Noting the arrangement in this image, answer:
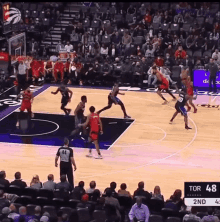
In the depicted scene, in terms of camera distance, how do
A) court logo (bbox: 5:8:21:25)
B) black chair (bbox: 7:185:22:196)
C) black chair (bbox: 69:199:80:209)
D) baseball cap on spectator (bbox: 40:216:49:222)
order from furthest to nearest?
1. court logo (bbox: 5:8:21:25)
2. black chair (bbox: 7:185:22:196)
3. black chair (bbox: 69:199:80:209)
4. baseball cap on spectator (bbox: 40:216:49:222)

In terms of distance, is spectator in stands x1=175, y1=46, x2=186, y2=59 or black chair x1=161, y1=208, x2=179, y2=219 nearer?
black chair x1=161, y1=208, x2=179, y2=219

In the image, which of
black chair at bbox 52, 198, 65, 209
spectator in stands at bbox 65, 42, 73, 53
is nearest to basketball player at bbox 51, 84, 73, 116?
spectator in stands at bbox 65, 42, 73, 53

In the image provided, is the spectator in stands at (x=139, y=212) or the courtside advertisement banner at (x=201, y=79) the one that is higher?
the spectator in stands at (x=139, y=212)

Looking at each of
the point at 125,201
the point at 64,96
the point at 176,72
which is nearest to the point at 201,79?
the point at 176,72

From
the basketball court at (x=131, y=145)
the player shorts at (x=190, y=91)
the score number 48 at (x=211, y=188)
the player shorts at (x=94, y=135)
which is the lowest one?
the basketball court at (x=131, y=145)

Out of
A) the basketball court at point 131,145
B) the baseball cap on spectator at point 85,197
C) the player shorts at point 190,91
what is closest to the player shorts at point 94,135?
the basketball court at point 131,145

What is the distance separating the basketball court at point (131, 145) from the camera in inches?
771

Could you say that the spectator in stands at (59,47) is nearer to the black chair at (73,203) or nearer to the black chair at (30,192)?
the black chair at (30,192)

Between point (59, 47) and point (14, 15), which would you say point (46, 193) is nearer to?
point (59, 47)

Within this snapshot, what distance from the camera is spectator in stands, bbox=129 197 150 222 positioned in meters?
14.2

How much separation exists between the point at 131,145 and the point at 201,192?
10.7 m

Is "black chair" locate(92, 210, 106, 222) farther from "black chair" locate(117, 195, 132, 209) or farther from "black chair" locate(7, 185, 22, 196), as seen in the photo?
"black chair" locate(7, 185, 22, 196)

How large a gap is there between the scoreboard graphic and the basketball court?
244 inches

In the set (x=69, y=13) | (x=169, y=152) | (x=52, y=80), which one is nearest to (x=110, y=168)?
(x=169, y=152)
